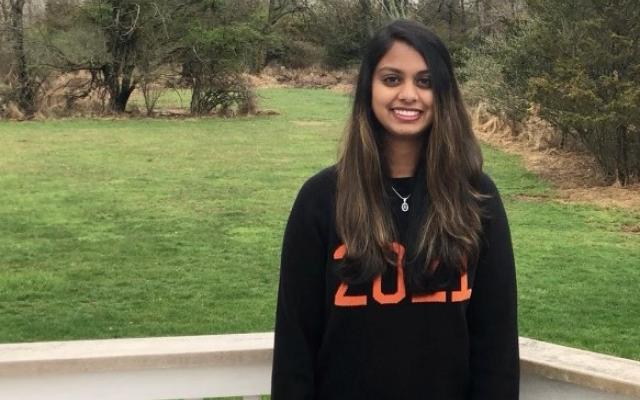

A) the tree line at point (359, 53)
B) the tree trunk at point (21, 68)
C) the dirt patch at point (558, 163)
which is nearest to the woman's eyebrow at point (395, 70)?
the dirt patch at point (558, 163)

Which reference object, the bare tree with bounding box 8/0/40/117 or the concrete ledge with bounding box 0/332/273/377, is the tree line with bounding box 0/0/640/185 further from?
the concrete ledge with bounding box 0/332/273/377

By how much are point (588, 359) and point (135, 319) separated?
15.9 feet

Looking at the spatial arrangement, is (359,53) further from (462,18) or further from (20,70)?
(462,18)

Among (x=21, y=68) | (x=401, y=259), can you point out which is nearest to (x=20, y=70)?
(x=21, y=68)

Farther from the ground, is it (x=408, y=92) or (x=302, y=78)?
(x=408, y=92)

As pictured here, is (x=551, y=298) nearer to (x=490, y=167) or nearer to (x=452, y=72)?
(x=452, y=72)

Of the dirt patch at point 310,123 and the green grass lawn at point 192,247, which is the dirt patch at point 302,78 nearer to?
the dirt patch at point 310,123

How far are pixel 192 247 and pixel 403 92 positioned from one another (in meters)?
7.25

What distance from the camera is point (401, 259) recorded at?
1770mm

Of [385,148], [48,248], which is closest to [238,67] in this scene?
[48,248]

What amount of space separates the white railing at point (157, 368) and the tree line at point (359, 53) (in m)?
10.8

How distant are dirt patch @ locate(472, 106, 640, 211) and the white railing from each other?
10.6 meters

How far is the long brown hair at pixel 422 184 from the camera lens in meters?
1.76

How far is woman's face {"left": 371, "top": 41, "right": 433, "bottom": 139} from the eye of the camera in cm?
182
